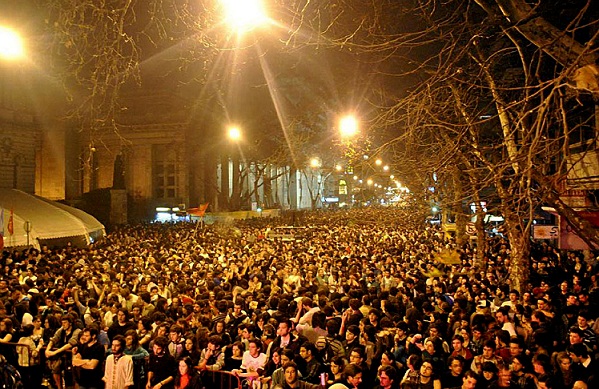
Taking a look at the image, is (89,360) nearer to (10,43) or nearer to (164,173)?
(10,43)

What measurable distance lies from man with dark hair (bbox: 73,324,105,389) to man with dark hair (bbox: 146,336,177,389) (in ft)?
2.53

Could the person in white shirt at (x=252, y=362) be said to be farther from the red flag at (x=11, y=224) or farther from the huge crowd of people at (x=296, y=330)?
the red flag at (x=11, y=224)

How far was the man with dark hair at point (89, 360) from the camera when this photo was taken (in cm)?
694

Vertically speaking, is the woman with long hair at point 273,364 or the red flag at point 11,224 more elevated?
the red flag at point 11,224

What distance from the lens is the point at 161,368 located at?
21.9 feet

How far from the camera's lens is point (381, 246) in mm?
21500

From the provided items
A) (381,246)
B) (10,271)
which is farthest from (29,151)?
(381,246)

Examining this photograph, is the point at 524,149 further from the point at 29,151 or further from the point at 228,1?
the point at 29,151

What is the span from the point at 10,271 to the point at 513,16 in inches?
579

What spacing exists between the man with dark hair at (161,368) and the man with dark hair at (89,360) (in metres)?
0.77

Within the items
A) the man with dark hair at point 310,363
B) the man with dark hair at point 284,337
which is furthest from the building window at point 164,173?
the man with dark hair at point 310,363

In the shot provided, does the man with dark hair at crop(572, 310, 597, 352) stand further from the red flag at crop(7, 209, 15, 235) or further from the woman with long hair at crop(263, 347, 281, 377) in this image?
the red flag at crop(7, 209, 15, 235)

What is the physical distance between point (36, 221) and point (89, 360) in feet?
55.2

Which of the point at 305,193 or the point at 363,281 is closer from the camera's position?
the point at 363,281
